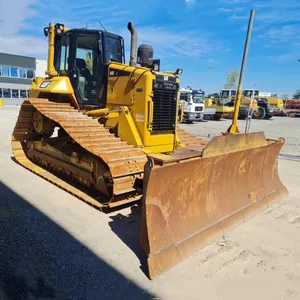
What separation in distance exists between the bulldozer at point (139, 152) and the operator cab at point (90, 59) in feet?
0.07

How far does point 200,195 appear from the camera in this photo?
363 centimetres

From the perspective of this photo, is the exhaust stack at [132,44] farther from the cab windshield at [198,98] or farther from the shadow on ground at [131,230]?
the cab windshield at [198,98]

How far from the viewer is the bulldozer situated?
3189 millimetres

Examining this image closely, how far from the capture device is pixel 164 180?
3135mm

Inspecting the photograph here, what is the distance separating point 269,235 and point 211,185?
999mm

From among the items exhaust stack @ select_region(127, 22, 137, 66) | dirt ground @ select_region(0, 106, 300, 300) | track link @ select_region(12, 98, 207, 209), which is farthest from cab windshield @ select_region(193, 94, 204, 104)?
dirt ground @ select_region(0, 106, 300, 300)

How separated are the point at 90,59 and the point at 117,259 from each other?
428cm

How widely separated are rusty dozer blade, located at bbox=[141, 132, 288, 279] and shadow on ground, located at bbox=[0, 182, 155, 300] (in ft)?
1.44

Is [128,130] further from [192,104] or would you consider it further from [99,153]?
[192,104]

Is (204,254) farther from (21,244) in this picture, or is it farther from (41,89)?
(41,89)

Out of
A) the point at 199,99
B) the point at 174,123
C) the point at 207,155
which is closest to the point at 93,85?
the point at 174,123

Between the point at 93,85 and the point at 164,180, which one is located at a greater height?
the point at 93,85

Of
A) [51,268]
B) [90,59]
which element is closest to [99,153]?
[51,268]

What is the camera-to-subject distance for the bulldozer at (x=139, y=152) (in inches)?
126
